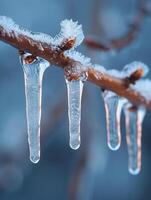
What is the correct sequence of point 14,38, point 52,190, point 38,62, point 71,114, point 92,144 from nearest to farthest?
point 14,38, point 38,62, point 71,114, point 92,144, point 52,190

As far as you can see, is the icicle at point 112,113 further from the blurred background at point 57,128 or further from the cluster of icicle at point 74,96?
the blurred background at point 57,128

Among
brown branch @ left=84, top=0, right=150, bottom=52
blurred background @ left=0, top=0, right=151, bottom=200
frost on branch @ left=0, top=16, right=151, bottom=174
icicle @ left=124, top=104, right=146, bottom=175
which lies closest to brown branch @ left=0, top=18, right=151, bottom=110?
frost on branch @ left=0, top=16, right=151, bottom=174

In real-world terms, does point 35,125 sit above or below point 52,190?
below

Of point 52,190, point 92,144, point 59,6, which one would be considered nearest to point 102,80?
point 92,144

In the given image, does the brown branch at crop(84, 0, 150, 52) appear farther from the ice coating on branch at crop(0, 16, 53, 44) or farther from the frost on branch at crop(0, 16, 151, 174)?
the ice coating on branch at crop(0, 16, 53, 44)

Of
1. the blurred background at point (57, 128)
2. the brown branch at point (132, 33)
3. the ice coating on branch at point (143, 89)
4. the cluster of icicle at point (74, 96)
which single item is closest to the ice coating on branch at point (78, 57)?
the cluster of icicle at point (74, 96)

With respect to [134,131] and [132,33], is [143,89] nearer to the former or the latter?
[134,131]

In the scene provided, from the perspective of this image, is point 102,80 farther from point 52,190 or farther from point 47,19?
point 52,190
